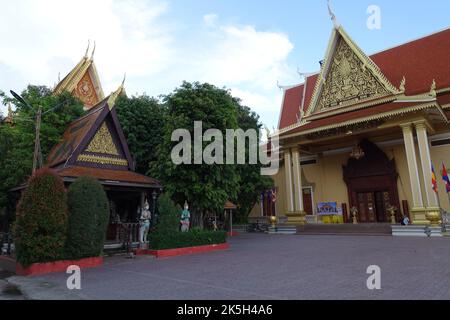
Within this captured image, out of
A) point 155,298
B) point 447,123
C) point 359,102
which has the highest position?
point 359,102

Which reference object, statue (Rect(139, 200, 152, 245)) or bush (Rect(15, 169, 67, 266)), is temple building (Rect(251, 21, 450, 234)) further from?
bush (Rect(15, 169, 67, 266))

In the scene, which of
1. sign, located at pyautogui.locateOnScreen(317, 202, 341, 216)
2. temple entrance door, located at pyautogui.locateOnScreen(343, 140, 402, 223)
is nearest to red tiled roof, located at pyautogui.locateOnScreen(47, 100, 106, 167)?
sign, located at pyautogui.locateOnScreen(317, 202, 341, 216)

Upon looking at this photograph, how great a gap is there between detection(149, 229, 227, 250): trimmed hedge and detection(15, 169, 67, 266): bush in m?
3.25

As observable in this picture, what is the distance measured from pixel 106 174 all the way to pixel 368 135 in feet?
54.9

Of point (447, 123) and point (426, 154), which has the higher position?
point (447, 123)

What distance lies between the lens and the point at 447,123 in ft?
58.1

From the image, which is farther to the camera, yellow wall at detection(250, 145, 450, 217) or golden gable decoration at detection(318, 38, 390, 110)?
golden gable decoration at detection(318, 38, 390, 110)

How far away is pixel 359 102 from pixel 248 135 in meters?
7.28

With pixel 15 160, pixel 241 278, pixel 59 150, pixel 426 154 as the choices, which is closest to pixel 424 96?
pixel 426 154

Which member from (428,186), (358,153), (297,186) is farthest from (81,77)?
(428,186)

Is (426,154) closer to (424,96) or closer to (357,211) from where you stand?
(424,96)

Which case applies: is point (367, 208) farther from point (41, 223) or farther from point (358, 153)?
point (41, 223)

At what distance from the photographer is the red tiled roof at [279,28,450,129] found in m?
18.8
